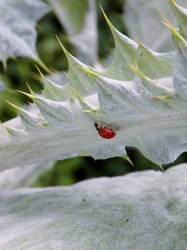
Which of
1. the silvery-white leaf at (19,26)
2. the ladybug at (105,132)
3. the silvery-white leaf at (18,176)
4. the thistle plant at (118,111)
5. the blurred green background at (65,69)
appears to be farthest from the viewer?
the blurred green background at (65,69)

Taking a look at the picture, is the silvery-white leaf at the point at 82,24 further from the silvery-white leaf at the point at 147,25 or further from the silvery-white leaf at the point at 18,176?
the silvery-white leaf at the point at 18,176

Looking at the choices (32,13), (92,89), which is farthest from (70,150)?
(32,13)

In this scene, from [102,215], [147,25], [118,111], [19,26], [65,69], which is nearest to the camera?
[118,111]

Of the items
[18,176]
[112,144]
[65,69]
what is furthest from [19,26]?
[65,69]

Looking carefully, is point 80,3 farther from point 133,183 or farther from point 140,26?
point 133,183

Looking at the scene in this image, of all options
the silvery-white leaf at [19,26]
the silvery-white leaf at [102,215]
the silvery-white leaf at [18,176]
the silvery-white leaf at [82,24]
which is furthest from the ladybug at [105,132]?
the silvery-white leaf at [82,24]

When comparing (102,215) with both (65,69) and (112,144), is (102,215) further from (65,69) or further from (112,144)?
(65,69)
